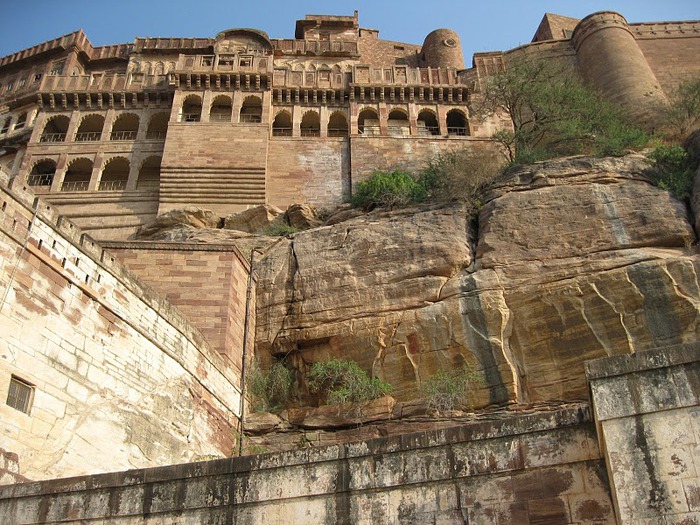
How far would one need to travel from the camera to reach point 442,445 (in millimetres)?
7379

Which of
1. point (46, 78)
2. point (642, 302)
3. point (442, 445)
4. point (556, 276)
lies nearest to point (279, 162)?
point (46, 78)

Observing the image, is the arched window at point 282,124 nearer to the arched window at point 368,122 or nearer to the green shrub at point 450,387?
the arched window at point 368,122

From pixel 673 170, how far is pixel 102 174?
68.3ft

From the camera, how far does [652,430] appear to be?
21.1ft

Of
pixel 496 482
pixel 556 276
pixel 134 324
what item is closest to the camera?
pixel 496 482

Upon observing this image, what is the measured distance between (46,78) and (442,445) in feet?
93.3

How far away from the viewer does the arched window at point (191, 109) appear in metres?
29.7

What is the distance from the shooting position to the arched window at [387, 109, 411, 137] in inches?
1140

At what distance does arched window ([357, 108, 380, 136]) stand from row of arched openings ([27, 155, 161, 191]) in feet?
26.0

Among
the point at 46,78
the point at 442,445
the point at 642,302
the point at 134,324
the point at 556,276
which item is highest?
the point at 46,78

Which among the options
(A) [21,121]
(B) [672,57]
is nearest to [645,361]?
(A) [21,121]

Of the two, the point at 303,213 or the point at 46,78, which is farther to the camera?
the point at 46,78

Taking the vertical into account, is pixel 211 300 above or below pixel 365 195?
below

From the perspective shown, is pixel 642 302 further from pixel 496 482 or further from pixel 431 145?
pixel 431 145
